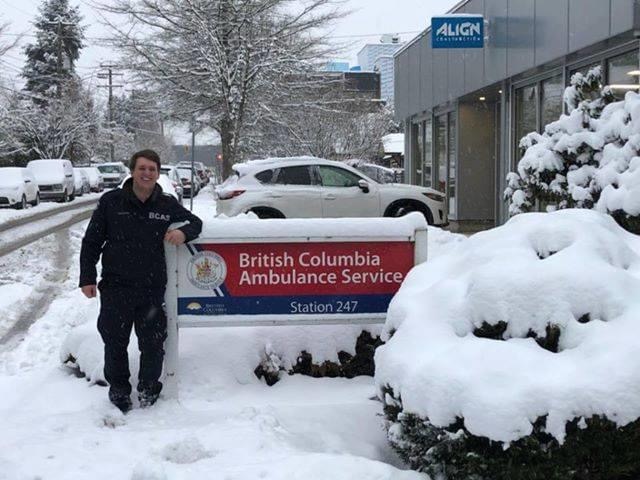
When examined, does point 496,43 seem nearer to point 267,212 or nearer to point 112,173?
point 267,212

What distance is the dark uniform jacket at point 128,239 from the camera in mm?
5121

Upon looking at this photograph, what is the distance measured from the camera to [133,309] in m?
5.16

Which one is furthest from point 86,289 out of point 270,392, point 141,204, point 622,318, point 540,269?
point 622,318

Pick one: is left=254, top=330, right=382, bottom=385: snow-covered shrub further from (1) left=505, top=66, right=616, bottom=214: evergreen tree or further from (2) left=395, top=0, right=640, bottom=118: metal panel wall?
(2) left=395, top=0, right=640, bottom=118: metal panel wall

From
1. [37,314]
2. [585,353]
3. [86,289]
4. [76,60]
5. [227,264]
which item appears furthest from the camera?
[76,60]

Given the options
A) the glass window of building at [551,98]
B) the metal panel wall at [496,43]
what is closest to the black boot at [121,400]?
the glass window of building at [551,98]

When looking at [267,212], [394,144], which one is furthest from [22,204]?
[394,144]

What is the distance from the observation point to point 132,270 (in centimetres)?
512

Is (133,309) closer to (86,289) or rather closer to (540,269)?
(86,289)

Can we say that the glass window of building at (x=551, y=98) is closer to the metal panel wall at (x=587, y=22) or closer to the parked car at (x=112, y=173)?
the metal panel wall at (x=587, y=22)

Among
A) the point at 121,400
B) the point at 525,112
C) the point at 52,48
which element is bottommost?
the point at 121,400

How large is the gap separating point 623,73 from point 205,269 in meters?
7.30

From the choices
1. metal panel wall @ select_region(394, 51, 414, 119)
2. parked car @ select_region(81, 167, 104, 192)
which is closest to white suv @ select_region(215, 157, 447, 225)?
metal panel wall @ select_region(394, 51, 414, 119)

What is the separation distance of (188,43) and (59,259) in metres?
13.2
